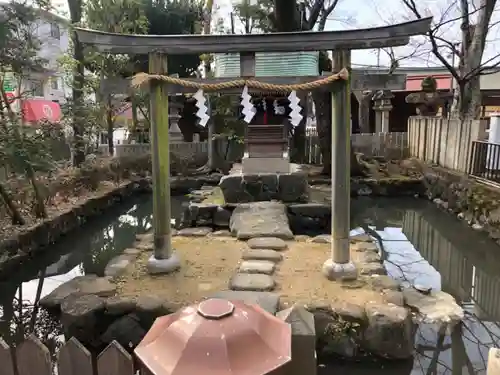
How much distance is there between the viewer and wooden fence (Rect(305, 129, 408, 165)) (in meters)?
16.5

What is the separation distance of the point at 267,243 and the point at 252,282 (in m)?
1.65

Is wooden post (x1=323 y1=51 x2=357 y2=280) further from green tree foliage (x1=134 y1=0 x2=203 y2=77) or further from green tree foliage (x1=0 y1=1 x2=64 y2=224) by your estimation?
green tree foliage (x1=134 y1=0 x2=203 y2=77)

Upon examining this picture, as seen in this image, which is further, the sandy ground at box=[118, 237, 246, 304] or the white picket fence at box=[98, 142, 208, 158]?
the white picket fence at box=[98, 142, 208, 158]

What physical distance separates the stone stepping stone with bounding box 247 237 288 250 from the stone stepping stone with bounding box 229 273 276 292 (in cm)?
119

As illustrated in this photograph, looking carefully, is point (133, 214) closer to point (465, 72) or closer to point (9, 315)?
point (9, 315)

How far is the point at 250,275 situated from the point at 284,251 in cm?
128

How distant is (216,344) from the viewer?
1.09 m

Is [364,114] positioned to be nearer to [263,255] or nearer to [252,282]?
[263,255]

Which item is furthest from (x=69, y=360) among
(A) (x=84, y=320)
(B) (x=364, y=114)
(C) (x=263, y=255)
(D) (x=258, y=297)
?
(B) (x=364, y=114)

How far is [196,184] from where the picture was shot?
46.9ft

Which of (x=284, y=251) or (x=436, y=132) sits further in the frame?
(x=436, y=132)

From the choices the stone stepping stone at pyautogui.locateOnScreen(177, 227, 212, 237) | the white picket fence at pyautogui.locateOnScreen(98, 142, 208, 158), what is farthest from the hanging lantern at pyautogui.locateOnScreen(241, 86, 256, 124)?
the white picket fence at pyautogui.locateOnScreen(98, 142, 208, 158)

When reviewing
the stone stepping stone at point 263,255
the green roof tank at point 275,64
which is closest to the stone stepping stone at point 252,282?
the stone stepping stone at point 263,255

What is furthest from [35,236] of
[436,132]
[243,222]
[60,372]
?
[436,132]
